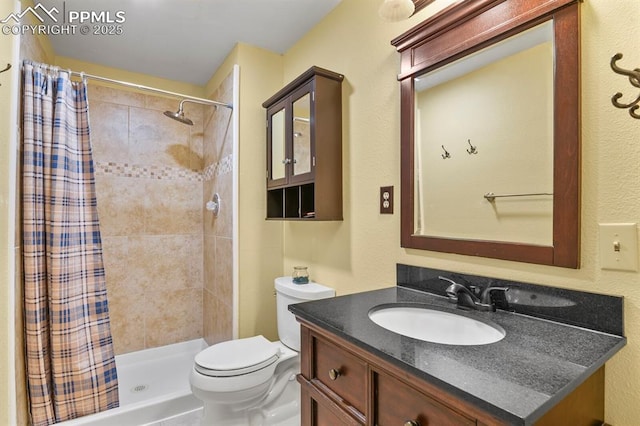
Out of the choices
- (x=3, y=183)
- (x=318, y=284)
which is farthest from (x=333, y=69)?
(x=3, y=183)

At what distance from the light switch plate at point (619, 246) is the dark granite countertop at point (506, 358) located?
7.1 inches

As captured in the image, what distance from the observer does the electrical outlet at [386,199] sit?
4.71 feet

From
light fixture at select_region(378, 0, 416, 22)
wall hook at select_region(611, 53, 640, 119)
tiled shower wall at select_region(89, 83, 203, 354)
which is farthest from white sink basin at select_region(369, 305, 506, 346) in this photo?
tiled shower wall at select_region(89, 83, 203, 354)

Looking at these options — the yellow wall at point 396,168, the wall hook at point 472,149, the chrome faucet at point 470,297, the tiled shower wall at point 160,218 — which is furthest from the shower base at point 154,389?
the wall hook at point 472,149

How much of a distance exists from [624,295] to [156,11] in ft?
7.87

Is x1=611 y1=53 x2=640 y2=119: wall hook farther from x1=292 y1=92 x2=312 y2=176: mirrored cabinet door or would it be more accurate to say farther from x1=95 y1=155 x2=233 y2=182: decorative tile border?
x1=95 y1=155 x2=233 y2=182: decorative tile border

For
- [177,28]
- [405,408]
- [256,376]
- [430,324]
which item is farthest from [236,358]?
[177,28]

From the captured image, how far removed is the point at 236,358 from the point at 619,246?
1.60 m

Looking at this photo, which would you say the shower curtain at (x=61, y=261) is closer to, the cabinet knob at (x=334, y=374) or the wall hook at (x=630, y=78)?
the cabinet knob at (x=334, y=374)

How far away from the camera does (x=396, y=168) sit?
4.62 ft

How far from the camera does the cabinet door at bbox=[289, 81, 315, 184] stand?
1693 mm

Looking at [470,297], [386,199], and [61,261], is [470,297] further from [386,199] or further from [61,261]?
[61,261]

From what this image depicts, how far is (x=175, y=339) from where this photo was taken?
272 cm

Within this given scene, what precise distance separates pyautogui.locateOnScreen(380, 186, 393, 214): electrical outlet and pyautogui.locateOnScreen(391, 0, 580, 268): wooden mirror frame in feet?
0.31
